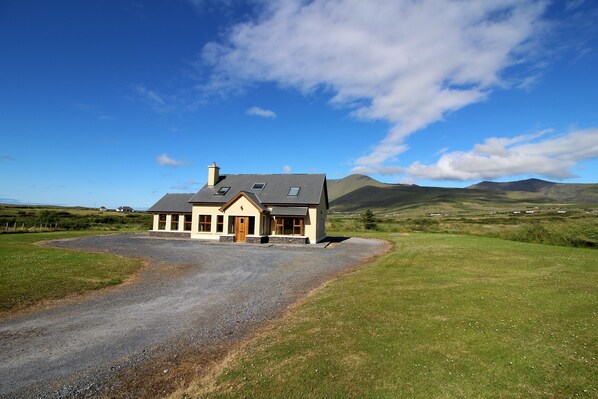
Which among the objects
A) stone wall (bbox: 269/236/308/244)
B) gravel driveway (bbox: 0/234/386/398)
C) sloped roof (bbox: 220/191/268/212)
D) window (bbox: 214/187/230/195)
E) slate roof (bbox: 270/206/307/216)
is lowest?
gravel driveway (bbox: 0/234/386/398)

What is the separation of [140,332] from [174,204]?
32948mm

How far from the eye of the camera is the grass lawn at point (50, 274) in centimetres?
1162

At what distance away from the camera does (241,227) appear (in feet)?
112

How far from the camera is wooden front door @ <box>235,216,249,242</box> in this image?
3391 cm

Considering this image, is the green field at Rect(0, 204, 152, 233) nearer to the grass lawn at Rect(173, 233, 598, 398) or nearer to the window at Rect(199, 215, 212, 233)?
the window at Rect(199, 215, 212, 233)

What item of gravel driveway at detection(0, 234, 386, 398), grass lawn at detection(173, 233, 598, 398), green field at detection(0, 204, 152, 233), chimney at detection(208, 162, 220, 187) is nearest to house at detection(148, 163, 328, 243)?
chimney at detection(208, 162, 220, 187)

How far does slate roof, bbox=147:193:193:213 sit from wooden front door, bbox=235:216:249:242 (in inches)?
303

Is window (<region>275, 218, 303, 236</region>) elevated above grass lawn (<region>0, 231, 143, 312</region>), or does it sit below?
above

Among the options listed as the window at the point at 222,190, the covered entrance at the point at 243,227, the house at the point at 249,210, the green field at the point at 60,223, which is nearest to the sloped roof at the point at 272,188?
the house at the point at 249,210

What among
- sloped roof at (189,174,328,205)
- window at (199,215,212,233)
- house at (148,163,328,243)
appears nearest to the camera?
house at (148,163,328,243)

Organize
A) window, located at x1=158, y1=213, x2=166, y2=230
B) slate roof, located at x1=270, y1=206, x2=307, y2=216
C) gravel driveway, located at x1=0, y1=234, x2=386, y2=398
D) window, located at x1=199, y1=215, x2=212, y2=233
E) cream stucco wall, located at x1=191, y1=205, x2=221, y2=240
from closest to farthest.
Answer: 1. gravel driveway, located at x1=0, y1=234, x2=386, y2=398
2. slate roof, located at x1=270, y1=206, x2=307, y2=216
3. cream stucco wall, located at x1=191, y1=205, x2=221, y2=240
4. window, located at x1=199, y1=215, x2=212, y2=233
5. window, located at x1=158, y1=213, x2=166, y2=230

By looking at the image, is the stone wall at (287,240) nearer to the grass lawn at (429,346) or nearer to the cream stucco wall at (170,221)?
the cream stucco wall at (170,221)

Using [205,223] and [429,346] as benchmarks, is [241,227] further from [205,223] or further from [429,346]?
[429,346]

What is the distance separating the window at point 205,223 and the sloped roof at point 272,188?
188 cm
